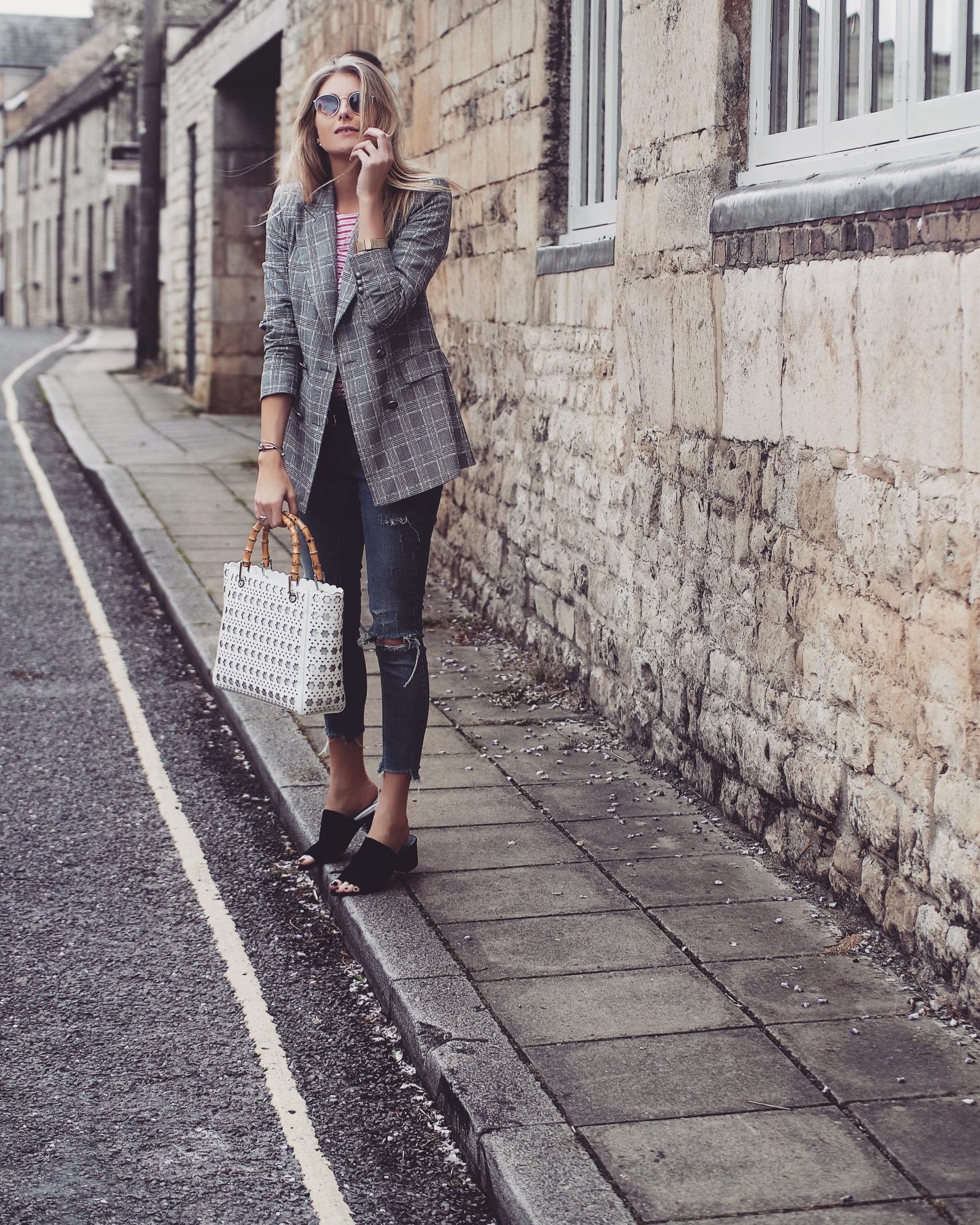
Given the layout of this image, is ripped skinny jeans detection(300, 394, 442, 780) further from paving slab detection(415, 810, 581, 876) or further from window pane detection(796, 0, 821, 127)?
window pane detection(796, 0, 821, 127)

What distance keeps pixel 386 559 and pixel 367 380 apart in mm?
470

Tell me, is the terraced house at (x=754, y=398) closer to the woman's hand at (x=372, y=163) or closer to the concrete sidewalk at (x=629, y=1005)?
the concrete sidewalk at (x=629, y=1005)

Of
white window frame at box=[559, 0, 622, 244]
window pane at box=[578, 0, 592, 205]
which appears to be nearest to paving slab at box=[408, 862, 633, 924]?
white window frame at box=[559, 0, 622, 244]

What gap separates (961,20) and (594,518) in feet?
8.91

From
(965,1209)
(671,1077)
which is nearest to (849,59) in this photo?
(671,1077)

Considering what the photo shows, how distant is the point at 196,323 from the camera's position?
18984 millimetres

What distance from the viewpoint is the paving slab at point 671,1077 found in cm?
304

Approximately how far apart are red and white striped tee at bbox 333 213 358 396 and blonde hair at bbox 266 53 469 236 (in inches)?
4.2

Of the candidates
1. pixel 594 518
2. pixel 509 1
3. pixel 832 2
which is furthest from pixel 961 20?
pixel 509 1

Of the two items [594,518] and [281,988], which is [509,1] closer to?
[594,518]

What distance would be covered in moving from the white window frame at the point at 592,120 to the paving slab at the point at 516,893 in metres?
2.82

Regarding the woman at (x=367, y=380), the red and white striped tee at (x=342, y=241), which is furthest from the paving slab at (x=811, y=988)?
the red and white striped tee at (x=342, y=241)

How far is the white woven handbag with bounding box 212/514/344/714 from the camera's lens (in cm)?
393

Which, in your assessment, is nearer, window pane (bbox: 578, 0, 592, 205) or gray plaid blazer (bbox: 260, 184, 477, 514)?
gray plaid blazer (bbox: 260, 184, 477, 514)
